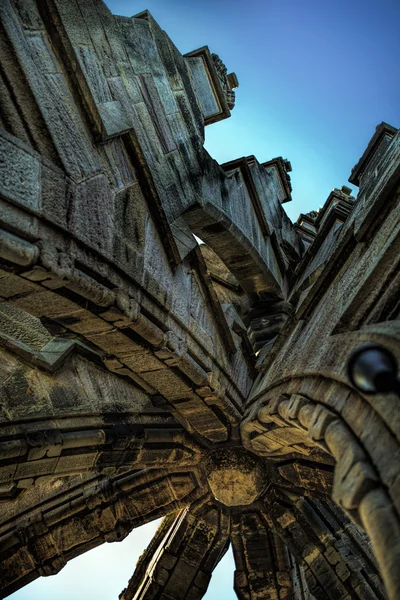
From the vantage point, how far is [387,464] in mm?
2016

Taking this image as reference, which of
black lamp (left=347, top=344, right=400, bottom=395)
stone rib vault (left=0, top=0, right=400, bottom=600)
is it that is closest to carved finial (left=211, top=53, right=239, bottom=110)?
stone rib vault (left=0, top=0, right=400, bottom=600)

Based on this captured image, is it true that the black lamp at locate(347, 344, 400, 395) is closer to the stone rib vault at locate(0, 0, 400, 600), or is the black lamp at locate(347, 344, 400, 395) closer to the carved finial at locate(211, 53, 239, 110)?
the stone rib vault at locate(0, 0, 400, 600)

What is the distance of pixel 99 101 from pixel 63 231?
1.18m

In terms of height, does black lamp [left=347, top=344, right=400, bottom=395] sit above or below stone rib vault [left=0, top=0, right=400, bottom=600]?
below

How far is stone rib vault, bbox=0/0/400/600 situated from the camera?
300 cm

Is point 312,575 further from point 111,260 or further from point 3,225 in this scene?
point 3,225

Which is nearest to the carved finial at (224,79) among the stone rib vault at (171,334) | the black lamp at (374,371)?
the stone rib vault at (171,334)

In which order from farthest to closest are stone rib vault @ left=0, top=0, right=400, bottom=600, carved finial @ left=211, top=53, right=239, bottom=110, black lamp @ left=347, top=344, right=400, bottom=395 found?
carved finial @ left=211, top=53, right=239, bottom=110
stone rib vault @ left=0, top=0, right=400, bottom=600
black lamp @ left=347, top=344, right=400, bottom=395

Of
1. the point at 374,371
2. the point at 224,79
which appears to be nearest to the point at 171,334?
the point at 374,371

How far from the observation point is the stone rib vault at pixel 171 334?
9.85ft

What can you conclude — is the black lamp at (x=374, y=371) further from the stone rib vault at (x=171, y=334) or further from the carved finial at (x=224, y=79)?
the carved finial at (x=224, y=79)

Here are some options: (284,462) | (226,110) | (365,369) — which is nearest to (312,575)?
(284,462)

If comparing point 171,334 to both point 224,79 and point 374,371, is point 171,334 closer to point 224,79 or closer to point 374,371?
point 374,371

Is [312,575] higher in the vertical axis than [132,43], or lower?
lower
